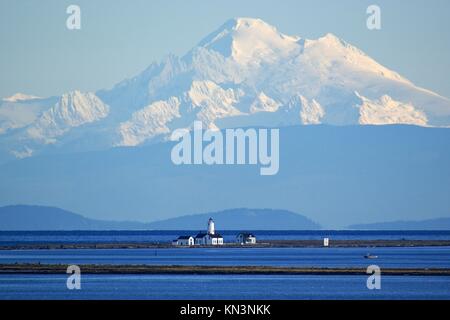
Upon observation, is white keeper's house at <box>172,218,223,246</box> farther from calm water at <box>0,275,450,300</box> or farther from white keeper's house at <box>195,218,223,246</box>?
calm water at <box>0,275,450,300</box>

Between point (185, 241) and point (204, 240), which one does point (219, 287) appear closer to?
point (185, 241)

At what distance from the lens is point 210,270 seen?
9750 cm

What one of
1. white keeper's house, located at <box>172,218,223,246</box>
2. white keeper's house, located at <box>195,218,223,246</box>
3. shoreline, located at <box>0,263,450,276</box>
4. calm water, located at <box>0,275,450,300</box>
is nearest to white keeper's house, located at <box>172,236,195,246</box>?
white keeper's house, located at <box>172,218,223,246</box>

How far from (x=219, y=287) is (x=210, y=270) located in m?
16.4

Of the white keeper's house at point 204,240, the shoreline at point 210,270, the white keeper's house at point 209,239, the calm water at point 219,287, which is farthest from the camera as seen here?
the white keeper's house at point 209,239

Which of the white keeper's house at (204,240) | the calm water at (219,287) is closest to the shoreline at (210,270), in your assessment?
the calm water at (219,287)

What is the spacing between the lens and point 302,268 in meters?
99.3

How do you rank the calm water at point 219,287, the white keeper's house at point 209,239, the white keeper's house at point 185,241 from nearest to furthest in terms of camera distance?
Result: the calm water at point 219,287 → the white keeper's house at point 185,241 → the white keeper's house at point 209,239

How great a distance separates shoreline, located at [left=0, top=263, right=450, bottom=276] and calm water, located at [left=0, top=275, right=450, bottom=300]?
10.5 feet

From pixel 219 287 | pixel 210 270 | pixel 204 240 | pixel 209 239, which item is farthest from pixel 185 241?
pixel 219 287

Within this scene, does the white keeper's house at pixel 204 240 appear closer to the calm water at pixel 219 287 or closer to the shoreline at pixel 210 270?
the shoreline at pixel 210 270

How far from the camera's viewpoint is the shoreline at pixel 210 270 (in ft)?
311

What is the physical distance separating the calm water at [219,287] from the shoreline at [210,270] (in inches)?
126
